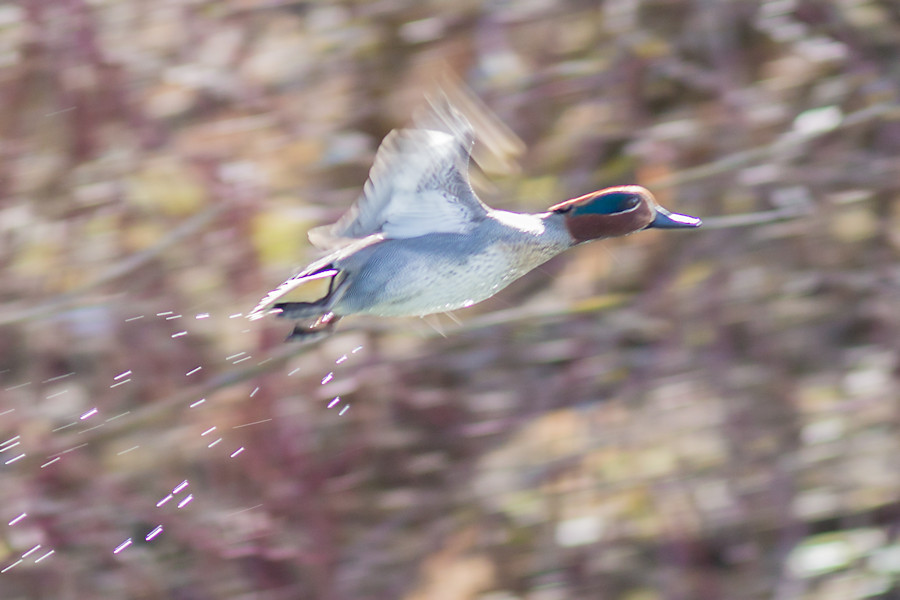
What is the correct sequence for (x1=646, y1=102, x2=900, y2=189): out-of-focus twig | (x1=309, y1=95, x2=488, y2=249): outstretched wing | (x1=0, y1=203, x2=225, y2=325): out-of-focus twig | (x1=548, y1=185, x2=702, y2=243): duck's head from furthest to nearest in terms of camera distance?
(x1=646, y1=102, x2=900, y2=189): out-of-focus twig, (x1=0, y1=203, x2=225, y2=325): out-of-focus twig, (x1=548, y1=185, x2=702, y2=243): duck's head, (x1=309, y1=95, x2=488, y2=249): outstretched wing

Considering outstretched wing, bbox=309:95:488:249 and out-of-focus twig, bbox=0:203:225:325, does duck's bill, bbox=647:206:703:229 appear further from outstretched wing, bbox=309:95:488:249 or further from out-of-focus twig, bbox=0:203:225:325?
out-of-focus twig, bbox=0:203:225:325

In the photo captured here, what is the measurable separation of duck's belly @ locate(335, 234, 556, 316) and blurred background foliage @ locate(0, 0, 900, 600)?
4.00 feet

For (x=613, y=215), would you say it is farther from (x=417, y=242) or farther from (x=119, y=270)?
(x=119, y=270)

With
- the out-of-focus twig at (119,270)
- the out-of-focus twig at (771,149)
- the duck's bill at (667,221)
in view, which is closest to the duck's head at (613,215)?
the duck's bill at (667,221)

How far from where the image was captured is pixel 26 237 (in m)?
3.03

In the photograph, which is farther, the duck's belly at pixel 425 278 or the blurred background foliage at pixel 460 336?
the blurred background foliage at pixel 460 336

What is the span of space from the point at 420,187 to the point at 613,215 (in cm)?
39

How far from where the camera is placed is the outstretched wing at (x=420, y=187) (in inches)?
60.5

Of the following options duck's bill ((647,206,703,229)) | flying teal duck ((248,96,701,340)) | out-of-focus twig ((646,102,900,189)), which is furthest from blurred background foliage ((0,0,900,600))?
flying teal duck ((248,96,701,340))

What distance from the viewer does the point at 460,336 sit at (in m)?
3.02

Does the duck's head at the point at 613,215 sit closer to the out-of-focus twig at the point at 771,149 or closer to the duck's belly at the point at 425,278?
the duck's belly at the point at 425,278

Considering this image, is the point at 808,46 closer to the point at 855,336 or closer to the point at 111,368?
the point at 855,336

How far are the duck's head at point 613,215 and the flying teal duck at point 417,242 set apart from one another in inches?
4.1

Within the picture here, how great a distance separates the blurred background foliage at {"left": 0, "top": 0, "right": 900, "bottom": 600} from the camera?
9.64 feet
